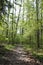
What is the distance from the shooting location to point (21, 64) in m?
12.2

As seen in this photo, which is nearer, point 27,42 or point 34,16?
point 34,16

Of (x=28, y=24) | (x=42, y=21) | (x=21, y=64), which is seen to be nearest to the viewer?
(x=21, y=64)

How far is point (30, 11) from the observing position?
25.2 m

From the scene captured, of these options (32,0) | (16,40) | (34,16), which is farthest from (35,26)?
(16,40)

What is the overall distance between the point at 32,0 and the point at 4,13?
14.3 metres

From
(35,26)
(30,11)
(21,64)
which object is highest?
(30,11)

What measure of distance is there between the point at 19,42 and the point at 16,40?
1.04 meters

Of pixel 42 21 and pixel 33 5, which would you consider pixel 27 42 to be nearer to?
pixel 33 5

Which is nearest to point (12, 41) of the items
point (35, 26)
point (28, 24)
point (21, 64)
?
point (28, 24)

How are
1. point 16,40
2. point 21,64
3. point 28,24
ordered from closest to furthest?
point 21,64 → point 28,24 → point 16,40

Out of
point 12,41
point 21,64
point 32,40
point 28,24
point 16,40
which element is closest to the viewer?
point 21,64

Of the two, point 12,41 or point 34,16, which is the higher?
point 34,16

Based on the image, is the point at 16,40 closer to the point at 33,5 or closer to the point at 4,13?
the point at 33,5

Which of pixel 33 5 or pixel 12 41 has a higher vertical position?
pixel 33 5
